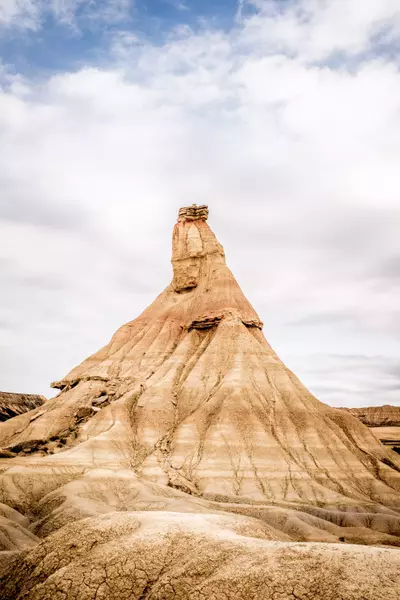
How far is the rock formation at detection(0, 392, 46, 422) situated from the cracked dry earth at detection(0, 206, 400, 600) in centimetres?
1639

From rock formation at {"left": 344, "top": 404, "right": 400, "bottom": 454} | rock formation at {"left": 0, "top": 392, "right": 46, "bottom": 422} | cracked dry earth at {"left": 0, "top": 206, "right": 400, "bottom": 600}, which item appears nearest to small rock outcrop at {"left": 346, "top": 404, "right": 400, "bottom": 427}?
rock formation at {"left": 344, "top": 404, "right": 400, "bottom": 454}

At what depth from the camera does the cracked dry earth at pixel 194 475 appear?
18538mm

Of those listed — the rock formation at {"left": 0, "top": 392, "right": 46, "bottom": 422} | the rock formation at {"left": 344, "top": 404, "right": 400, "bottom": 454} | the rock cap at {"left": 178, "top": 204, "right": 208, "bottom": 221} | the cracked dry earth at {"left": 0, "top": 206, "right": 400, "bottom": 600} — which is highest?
the rock cap at {"left": 178, "top": 204, "right": 208, "bottom": 221}

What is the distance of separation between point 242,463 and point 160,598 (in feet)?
141

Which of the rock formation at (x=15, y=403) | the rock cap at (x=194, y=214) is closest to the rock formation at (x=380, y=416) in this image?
the rock cap at (x=194, y=214)

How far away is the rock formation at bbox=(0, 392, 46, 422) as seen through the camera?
9456 cm

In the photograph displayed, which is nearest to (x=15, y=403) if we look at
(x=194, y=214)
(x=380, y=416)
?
(x=194, y=214)

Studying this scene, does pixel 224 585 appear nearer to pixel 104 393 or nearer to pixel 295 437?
pixel 295 437

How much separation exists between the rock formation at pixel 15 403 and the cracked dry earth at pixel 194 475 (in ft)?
53.8

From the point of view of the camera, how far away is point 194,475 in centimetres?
5869

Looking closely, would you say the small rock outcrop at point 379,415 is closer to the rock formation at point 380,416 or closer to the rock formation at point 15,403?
the rock formation at point 380,416

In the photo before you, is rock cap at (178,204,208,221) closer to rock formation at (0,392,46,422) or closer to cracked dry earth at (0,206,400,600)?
cracked dry earth at (0,206,400,600)

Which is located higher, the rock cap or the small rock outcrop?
the rock cap

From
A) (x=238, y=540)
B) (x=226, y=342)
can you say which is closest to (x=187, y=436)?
(x=226, y=342)
